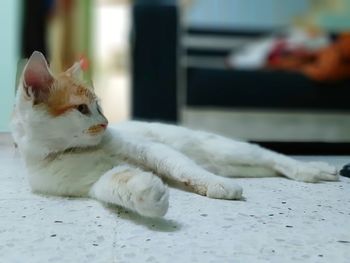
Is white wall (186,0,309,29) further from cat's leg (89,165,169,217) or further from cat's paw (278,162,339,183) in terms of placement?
cat's leg (89,165,169,217)

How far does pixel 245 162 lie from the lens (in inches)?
51.2

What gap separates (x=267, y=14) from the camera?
171 inches

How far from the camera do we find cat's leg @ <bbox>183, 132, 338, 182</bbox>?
4.11ft

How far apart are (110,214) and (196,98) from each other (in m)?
2.37

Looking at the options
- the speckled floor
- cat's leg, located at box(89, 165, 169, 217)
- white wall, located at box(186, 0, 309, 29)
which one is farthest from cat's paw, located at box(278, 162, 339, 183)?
white wall, located at box(186, 0, 309, 29)

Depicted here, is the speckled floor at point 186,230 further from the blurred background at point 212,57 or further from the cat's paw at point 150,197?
the blurred background at point 212,57

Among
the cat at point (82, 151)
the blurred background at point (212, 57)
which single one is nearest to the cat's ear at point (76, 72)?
the cat at point (82, 151)

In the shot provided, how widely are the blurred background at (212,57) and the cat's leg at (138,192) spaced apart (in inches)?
40.6

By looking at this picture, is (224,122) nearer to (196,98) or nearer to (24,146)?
(196,98)

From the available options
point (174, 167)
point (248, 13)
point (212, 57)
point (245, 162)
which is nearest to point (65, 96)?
point (174, 167)

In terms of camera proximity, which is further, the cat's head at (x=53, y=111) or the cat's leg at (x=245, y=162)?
the cat's leg at (x=245, y=162)

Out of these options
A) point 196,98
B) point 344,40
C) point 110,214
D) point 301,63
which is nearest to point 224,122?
point 196,98

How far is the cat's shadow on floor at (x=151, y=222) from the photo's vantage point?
79 centimetres

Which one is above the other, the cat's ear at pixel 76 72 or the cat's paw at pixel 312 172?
the cat's ear at pixel 76 72
